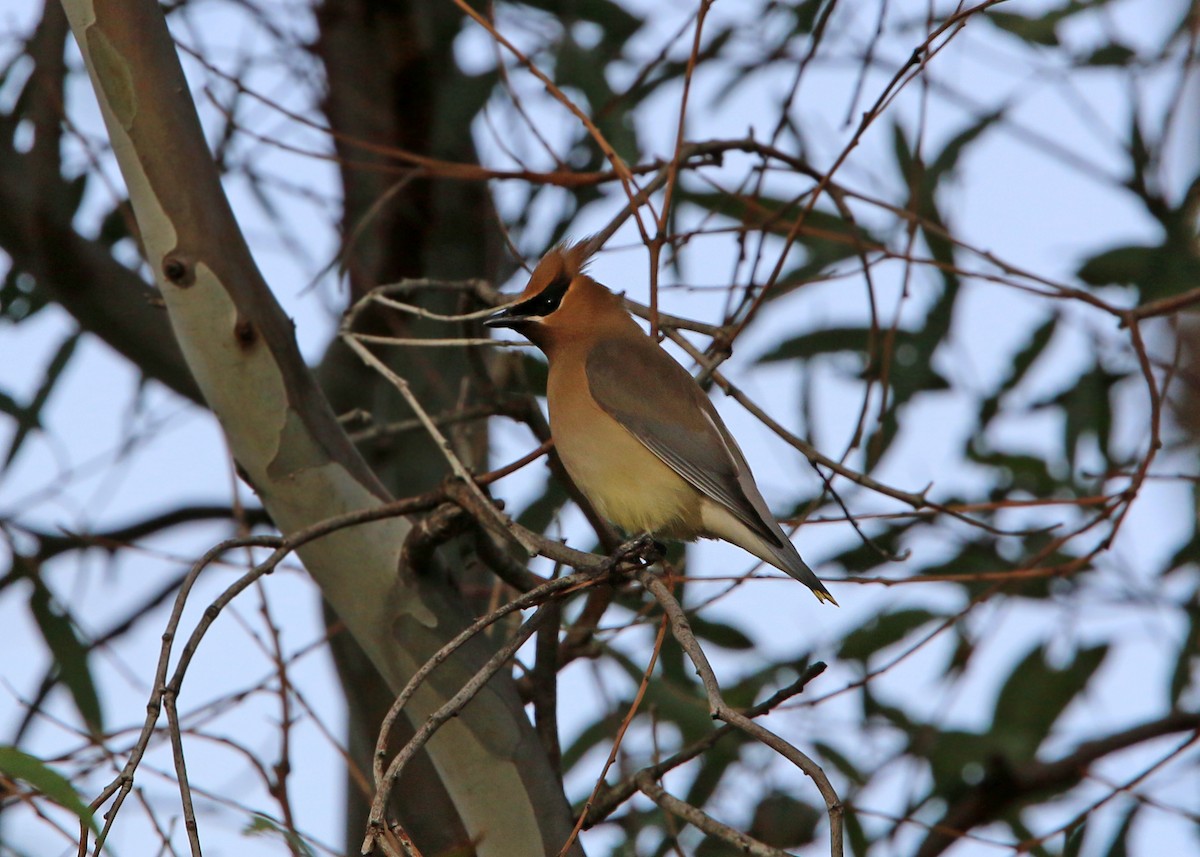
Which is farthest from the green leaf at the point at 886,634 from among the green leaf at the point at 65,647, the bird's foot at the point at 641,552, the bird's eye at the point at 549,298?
the green leaf at the point at 65,647

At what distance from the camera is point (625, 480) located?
9.24ft

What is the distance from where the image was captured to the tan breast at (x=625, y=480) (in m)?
2.81

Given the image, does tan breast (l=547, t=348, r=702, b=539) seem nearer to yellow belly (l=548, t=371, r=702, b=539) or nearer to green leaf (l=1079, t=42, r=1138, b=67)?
yellow belly (l=548, t=371, r=702, b=539)

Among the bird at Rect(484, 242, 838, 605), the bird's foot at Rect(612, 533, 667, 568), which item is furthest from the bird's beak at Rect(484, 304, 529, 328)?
the bird's foot at Rect(612, 533, 667, 568)

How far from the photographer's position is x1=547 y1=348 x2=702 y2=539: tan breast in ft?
9.21

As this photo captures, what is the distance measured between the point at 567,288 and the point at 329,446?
2.94ft

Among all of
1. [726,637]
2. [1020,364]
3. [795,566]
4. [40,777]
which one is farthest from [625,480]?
[1020,364]

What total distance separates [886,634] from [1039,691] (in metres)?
0.49

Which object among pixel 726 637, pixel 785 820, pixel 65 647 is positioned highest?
pixel 726 637

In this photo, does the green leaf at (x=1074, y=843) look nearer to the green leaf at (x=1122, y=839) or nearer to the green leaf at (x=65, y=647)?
the green leaf at (x=1122, y=839)

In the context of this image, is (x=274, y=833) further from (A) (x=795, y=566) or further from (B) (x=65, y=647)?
(B) (x=65, y=647)

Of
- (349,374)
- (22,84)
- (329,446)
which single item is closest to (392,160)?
(349,374)

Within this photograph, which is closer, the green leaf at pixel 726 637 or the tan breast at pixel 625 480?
the tan breast at pixel 625 480

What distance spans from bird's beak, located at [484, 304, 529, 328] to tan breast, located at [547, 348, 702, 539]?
252 millimetres
